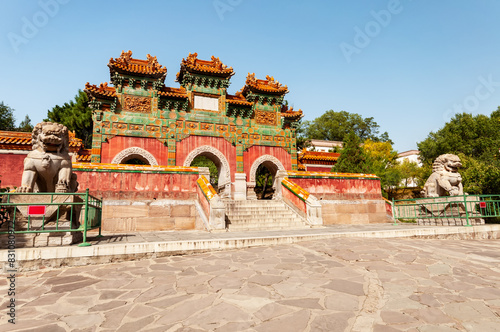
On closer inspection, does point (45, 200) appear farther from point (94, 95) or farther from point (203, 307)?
point (94, 95)

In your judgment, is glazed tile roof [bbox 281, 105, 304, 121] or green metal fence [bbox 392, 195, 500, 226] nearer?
green metal fence [bbox 392, 195, 500, 226]

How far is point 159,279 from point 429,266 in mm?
4224

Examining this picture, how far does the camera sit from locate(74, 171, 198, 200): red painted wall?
35.1 ft

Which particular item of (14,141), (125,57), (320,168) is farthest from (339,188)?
(14,141)

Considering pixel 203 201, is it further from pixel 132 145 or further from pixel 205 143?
pixel 132 145

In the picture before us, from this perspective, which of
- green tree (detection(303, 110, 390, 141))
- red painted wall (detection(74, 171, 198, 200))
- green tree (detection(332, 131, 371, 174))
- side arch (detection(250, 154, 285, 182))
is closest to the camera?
red painted wall (detection(74, 171, 198, 200))

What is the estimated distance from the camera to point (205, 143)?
1711cm

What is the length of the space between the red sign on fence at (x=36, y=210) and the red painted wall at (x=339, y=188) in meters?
10.6

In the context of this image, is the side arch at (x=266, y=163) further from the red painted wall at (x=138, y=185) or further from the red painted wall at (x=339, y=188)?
the red painted wall at (x=138, y=185)

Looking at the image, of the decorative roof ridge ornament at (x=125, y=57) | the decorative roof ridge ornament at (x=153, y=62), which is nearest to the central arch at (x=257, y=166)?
the decorative roof ridge ornament at (x=153, y=62)

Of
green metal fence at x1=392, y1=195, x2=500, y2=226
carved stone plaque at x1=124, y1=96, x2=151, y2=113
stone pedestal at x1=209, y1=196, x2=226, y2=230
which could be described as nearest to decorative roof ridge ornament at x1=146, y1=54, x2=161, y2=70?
carved stone plaque at x1=124, y1=96, x2=151, y2=113

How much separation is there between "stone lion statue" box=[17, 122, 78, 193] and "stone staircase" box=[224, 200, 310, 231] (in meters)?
5.46

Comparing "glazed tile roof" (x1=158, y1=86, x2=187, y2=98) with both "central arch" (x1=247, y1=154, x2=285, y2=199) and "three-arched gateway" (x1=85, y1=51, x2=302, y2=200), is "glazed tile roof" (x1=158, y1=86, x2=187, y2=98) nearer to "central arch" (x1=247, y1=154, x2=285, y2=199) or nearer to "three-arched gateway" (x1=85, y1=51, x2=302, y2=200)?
"three-arched gateway" (x1=85, y1=51, x2=302, y2=200)

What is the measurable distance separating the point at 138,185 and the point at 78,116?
1760 centimetres
